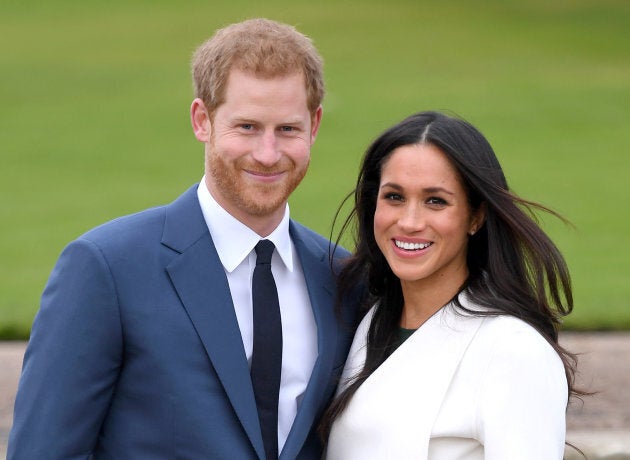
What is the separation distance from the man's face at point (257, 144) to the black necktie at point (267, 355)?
0.69ft

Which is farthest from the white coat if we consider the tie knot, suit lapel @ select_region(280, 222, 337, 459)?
the tie knot

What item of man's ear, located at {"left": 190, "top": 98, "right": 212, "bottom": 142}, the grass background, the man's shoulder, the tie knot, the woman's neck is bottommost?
the grass background

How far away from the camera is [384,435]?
380 cm

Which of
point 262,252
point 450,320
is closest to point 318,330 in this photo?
point 262,252

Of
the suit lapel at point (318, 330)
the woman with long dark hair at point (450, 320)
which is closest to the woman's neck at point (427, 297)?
the woman with long dark hair at point (450, 320)

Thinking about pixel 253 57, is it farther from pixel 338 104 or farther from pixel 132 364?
pixel 338 104

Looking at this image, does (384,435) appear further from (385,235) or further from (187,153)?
(187,153)

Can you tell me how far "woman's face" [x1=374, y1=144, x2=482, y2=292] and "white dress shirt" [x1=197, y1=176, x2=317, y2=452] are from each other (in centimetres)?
34

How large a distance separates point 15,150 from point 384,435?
16.5 m

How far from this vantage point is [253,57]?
376cm

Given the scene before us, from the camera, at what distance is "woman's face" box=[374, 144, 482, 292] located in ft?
12.8

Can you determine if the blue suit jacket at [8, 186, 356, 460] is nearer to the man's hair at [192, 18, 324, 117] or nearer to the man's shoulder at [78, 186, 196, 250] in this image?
the man's shoulder at [78, 186, 196, 250]

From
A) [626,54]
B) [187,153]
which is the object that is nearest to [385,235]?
[187,153]

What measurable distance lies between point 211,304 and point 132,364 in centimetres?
30
